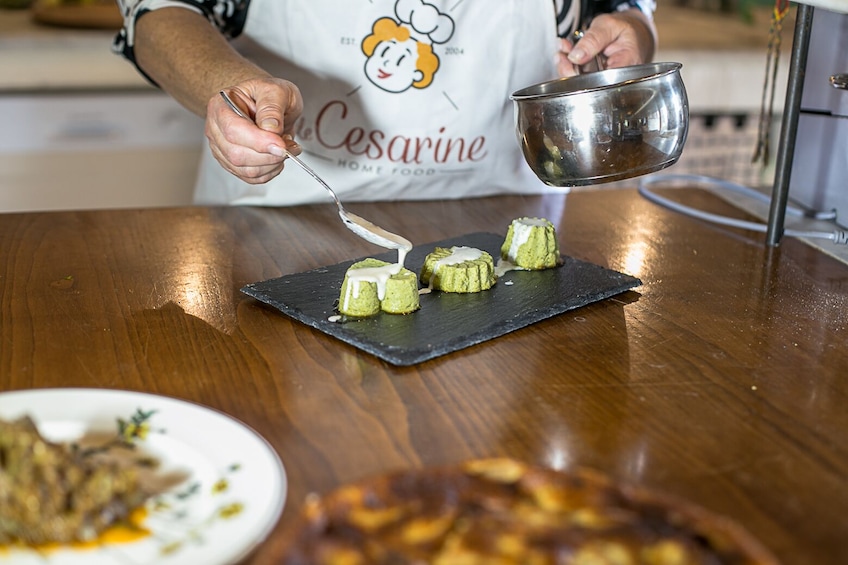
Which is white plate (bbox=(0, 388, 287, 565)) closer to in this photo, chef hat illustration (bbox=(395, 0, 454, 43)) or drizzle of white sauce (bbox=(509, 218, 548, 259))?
drizzle of white sauce (bbox=(509, 218, 548, 259))

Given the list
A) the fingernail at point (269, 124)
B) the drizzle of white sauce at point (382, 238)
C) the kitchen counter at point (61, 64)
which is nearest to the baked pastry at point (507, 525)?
the drizzle of white sauce at point (382, 238)

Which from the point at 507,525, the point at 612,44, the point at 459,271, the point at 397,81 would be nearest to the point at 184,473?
the point at 507,525

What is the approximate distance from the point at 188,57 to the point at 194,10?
0.13 meters

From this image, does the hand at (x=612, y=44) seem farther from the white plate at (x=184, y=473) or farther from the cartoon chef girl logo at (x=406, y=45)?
the white plate at (x=184, y=473)

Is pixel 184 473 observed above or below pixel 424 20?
below

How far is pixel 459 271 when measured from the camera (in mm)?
1124

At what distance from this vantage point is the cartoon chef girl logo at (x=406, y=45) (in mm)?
1495

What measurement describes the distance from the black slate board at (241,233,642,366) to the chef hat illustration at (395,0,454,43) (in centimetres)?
44

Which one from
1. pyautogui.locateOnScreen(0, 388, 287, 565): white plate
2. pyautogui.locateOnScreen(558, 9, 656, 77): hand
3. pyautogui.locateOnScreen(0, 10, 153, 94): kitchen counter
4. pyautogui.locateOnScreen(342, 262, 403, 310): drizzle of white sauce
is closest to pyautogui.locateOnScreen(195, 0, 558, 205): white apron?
pyautogui.locateOnScreen(558, 9, 656, 77): hand

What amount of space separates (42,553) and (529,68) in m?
1.21

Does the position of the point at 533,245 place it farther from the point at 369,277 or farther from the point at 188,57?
the point at 188,57

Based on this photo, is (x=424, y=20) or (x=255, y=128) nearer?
(x=255, y=128)

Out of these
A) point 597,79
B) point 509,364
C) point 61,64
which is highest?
point 597,79

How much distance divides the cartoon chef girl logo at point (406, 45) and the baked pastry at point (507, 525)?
1.01m
